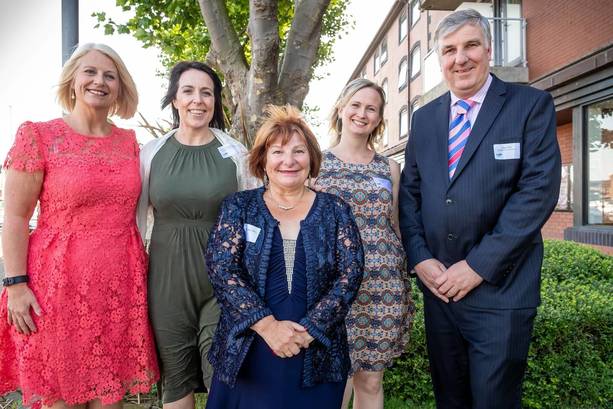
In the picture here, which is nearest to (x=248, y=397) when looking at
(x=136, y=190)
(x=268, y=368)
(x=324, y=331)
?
(x=268, y=368)

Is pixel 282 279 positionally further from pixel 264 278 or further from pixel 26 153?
pixel 26 153

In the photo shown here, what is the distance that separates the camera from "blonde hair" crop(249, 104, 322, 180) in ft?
8.45

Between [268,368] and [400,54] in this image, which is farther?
[400,54]

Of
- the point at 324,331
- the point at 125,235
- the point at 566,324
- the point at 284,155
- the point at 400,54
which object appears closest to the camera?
the point at 324,331

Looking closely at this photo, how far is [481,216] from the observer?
8.19ft

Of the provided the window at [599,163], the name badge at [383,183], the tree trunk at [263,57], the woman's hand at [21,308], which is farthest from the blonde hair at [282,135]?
the window at [599,163]

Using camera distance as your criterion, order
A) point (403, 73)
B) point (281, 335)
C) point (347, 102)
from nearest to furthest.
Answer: point (281, 335)
point (347, 102)
point (403, 73)

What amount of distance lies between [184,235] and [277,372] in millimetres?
955

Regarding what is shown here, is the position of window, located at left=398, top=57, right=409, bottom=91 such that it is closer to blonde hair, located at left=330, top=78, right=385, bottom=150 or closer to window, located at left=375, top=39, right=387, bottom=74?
window, located at left=375, top=39, right=387, bottom=74

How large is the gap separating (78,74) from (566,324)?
13.1ft

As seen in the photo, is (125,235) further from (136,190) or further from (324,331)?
(324,331)

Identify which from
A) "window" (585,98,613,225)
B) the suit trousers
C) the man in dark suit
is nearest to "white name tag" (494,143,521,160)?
the man in dark suit

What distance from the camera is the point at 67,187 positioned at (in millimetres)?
2539

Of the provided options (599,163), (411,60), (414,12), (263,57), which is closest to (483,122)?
(263,57)
